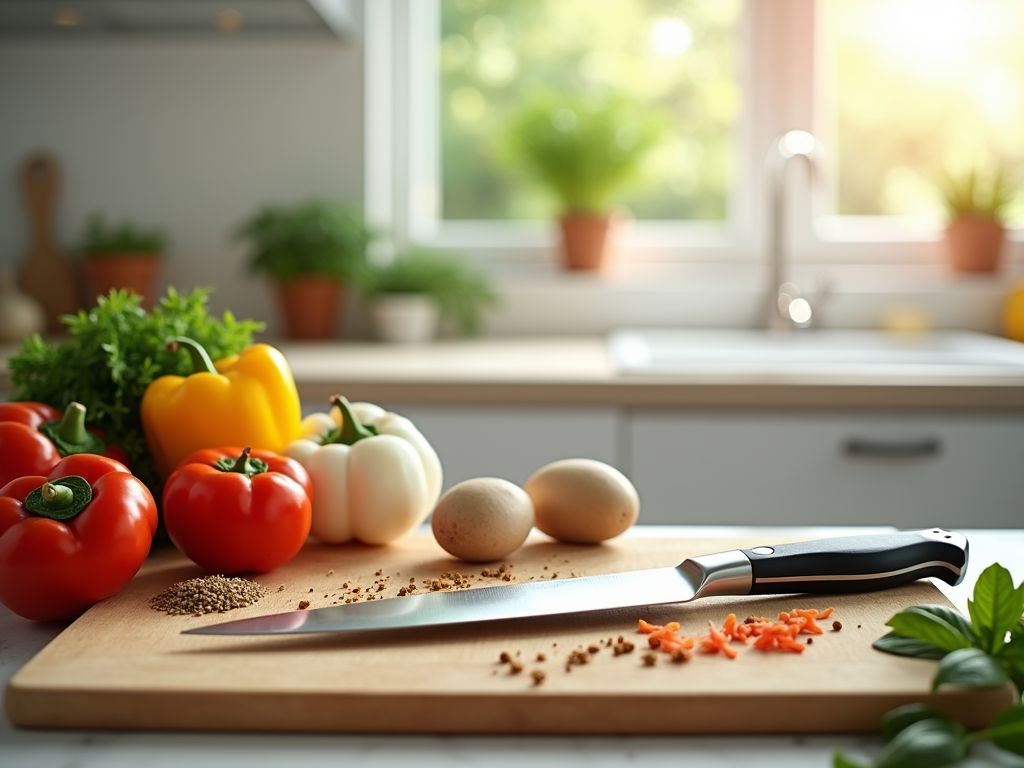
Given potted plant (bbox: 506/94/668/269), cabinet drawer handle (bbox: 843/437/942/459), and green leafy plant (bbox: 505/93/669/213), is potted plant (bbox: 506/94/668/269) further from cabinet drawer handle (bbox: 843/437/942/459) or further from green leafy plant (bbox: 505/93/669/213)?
cabinet drawer handle (bbox: 843/437/942/459)

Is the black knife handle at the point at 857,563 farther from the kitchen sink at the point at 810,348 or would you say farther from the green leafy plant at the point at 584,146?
the green leafy plant at the point at 584,146

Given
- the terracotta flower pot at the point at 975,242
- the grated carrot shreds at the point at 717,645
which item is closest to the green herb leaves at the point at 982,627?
the grated carrot shreds at the point at 717,645

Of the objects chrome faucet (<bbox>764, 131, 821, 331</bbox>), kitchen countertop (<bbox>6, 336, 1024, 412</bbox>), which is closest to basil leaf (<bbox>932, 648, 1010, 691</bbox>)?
kitchen countertop (<bbox>6, 336, 1024, 412</bbox>)

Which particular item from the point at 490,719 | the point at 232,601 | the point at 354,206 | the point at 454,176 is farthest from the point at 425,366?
the point at 490,719

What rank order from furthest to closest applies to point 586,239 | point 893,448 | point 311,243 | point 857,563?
point 586,239 → point 311,243 → point 893,448 → point 857,563

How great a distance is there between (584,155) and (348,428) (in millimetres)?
1679

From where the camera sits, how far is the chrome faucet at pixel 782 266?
241 centimetres

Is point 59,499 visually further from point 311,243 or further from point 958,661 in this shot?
point 311,243

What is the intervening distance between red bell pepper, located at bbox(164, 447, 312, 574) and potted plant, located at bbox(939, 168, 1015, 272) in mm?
2080

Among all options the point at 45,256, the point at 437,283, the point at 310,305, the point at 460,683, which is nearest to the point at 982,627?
the point at 460,683

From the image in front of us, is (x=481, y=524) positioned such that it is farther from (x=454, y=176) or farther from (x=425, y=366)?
(x=454, y=176)

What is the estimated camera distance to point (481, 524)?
92cm

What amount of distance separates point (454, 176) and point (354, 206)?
0.34 m

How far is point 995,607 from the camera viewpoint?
68 cm
